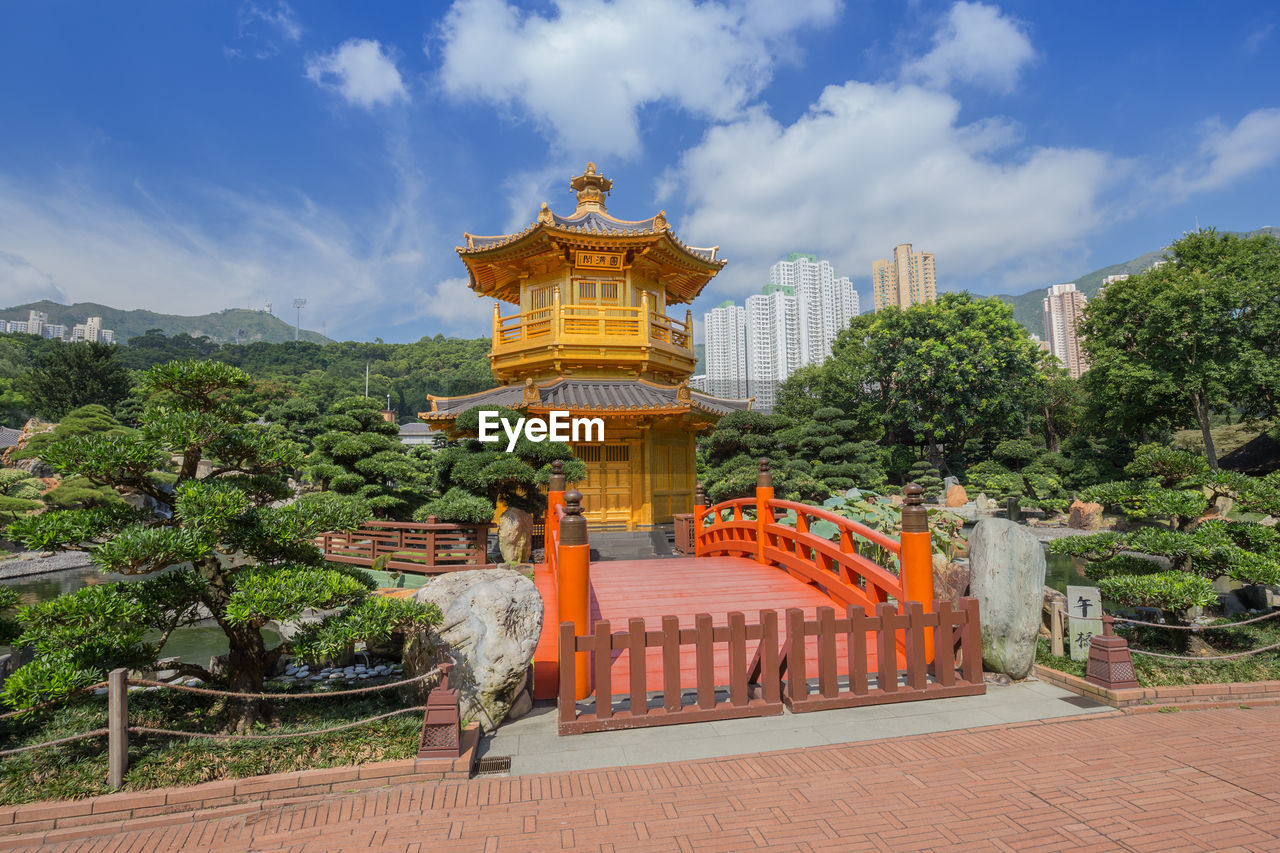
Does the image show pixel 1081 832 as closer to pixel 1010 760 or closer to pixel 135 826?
pixel 1010 760

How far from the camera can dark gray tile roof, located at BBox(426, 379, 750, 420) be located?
46.3 feet

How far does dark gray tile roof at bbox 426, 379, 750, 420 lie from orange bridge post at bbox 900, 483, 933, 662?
8185 mm

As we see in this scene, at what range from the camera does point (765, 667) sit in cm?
521

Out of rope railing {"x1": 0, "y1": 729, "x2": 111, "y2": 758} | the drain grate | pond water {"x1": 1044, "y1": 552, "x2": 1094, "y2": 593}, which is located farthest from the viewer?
pond water {"x1": 1044, "y1": 552, "x2": 1094, "y2": 593}

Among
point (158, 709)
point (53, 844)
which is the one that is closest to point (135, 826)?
point (53, 844)

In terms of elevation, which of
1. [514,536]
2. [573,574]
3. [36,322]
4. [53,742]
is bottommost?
[53,742]

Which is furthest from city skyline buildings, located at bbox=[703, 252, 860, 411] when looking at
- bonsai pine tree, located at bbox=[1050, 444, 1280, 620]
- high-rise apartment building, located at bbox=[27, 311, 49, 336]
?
high-rise apartment building, located at bbox=[27, 311, 49, 336]

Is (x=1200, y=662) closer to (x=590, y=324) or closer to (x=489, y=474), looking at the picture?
(x=489, y=474)

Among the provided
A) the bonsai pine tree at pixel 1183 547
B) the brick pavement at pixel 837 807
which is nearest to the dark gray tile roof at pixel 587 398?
the bonsai pine tree at pixel 1183 547

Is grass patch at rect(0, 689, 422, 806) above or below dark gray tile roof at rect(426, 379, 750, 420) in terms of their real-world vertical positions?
below

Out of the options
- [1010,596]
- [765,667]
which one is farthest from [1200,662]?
[765,667]

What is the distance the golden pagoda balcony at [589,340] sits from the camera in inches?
606

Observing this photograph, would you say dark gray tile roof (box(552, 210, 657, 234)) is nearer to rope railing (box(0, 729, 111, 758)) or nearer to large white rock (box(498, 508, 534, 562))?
large white rock (box(498, 508, 534, 562))

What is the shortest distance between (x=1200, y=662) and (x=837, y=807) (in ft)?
14.7
